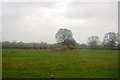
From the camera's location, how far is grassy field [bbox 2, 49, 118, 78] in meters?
4.88

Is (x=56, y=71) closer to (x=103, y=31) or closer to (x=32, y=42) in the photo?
(x=32, y=42)

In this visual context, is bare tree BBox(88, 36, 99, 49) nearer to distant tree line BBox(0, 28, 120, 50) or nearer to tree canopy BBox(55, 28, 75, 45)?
distant tree line BBox(0, 28, 120, 50)

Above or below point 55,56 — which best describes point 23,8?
above

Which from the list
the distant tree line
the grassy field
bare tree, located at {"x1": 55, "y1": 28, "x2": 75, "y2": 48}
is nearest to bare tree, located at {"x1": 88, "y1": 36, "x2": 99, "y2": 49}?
the distant tree line

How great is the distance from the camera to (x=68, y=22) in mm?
6105

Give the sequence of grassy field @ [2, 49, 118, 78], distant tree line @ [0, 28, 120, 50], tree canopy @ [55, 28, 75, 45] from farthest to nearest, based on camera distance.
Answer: tree canopy @ [55, 28, 75, 45] → distant tree line @ [0, 28, 120, 50] → grassy field @ [2, 49, 118, 78]

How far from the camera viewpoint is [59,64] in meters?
5.80

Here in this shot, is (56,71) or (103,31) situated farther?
(103,31)

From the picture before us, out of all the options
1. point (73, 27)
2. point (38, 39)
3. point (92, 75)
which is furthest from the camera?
point (73, 27)

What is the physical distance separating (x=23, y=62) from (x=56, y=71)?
3.51 feet

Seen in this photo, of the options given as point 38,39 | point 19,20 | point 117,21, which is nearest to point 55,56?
point 38,39

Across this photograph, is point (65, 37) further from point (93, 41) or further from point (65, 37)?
point (93, 41)

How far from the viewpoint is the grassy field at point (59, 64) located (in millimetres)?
4879

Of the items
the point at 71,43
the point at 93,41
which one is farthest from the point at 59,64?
the point at 93,41
